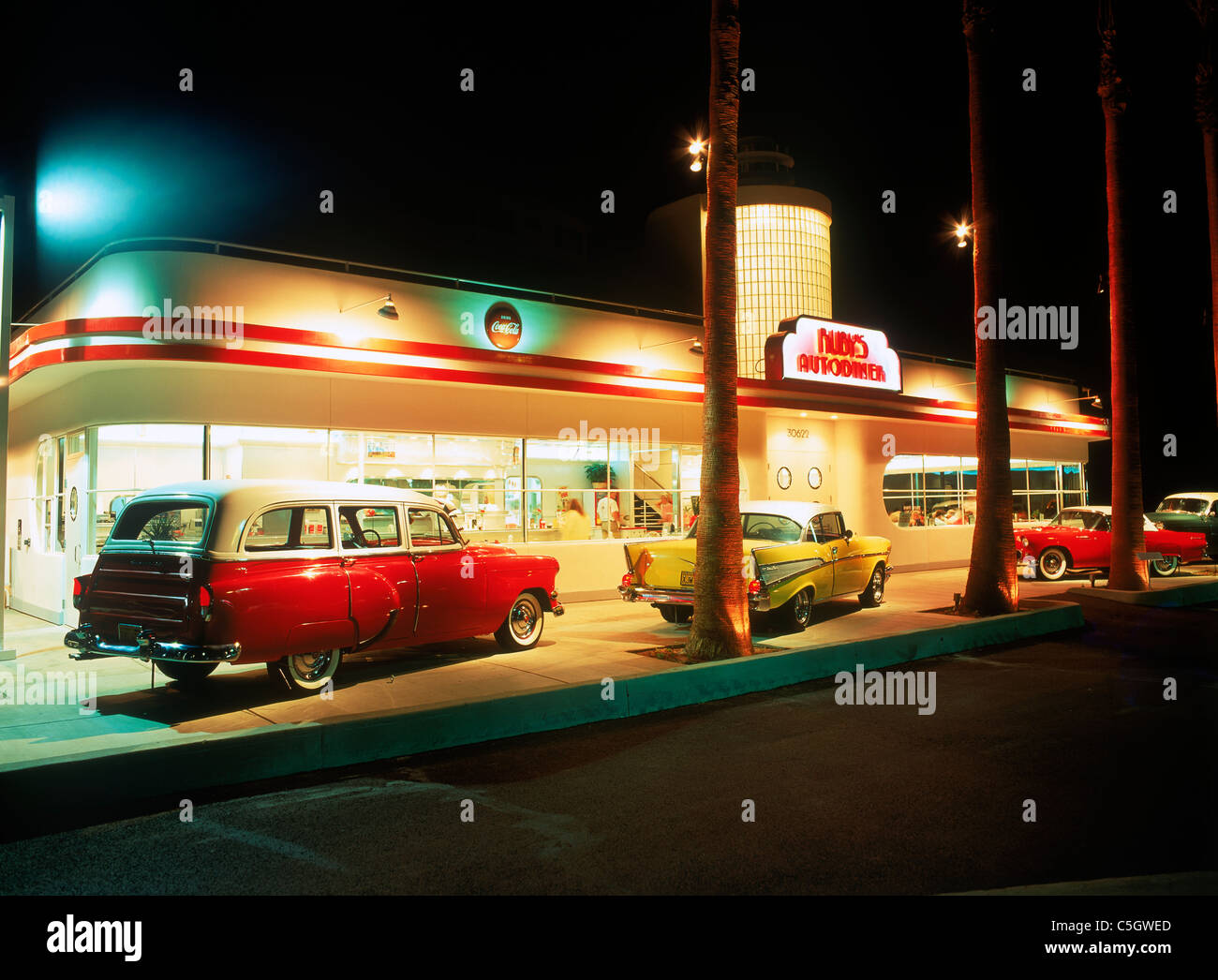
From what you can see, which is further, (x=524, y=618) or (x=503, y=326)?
(x=503, y=326)

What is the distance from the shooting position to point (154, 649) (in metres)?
7.28

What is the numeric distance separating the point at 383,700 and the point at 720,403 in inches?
198

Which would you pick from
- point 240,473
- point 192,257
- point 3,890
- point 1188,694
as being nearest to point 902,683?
point 1188,694

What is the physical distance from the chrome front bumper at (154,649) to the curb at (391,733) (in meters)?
1.02

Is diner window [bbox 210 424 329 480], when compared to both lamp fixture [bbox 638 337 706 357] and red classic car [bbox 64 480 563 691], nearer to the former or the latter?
red classic car [bbox 64 480 563 691]

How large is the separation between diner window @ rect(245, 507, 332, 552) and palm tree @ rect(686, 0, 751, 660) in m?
4.28

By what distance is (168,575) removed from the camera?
744cm

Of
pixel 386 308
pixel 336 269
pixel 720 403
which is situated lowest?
pixel 720 403

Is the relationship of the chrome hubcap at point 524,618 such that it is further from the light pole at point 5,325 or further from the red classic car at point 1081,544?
the red classic car at point 1081,544

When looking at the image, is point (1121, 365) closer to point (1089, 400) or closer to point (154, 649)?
point (1089, 400)

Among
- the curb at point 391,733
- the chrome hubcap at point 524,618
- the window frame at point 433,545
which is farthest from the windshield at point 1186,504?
the window frame at point 433,545

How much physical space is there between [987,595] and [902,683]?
4.44m

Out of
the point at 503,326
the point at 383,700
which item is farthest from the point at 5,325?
the point at 503,326
